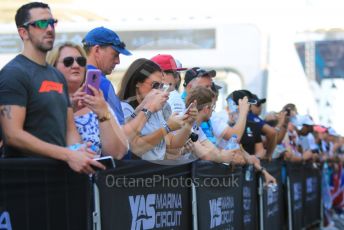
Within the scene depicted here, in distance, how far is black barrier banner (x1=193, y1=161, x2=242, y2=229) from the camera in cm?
655

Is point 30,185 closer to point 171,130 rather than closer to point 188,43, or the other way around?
point 171,130

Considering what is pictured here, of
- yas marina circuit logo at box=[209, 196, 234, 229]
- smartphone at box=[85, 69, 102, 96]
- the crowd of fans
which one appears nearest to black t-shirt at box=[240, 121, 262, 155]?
the crowd of fans

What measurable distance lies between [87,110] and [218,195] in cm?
230

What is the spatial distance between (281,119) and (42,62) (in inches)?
292

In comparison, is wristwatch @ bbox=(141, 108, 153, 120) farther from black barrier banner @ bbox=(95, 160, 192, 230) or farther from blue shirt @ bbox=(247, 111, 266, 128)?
blue shirt @ bbox=(247, 111, 266, 128)

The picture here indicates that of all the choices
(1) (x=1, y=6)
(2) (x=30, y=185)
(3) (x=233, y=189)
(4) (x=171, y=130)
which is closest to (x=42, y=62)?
(2) (x=30, y=185)

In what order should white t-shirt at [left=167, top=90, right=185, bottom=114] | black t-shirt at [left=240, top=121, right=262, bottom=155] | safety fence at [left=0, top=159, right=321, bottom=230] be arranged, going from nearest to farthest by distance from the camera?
safety fence at [left=0, top=159, right=321, bottom=230], white t-shirt at [left=167, top=90, right=185, bottom=114], black t-shirt at [left=240, top=121, right=262, bottom=155]

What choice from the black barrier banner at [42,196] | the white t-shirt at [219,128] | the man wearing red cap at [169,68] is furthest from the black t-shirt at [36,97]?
the white t-shirt at [219,128]

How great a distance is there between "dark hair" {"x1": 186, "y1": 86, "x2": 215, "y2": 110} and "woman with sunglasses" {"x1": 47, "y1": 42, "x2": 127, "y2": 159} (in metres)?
1.61

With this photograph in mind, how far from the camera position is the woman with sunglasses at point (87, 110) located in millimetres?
4737

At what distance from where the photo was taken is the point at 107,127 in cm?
481

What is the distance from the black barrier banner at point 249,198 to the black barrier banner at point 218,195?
0.27m

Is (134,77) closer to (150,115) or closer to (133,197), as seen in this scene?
(150,115)

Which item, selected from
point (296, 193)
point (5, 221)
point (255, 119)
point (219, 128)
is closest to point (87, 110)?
point (5, 221)
